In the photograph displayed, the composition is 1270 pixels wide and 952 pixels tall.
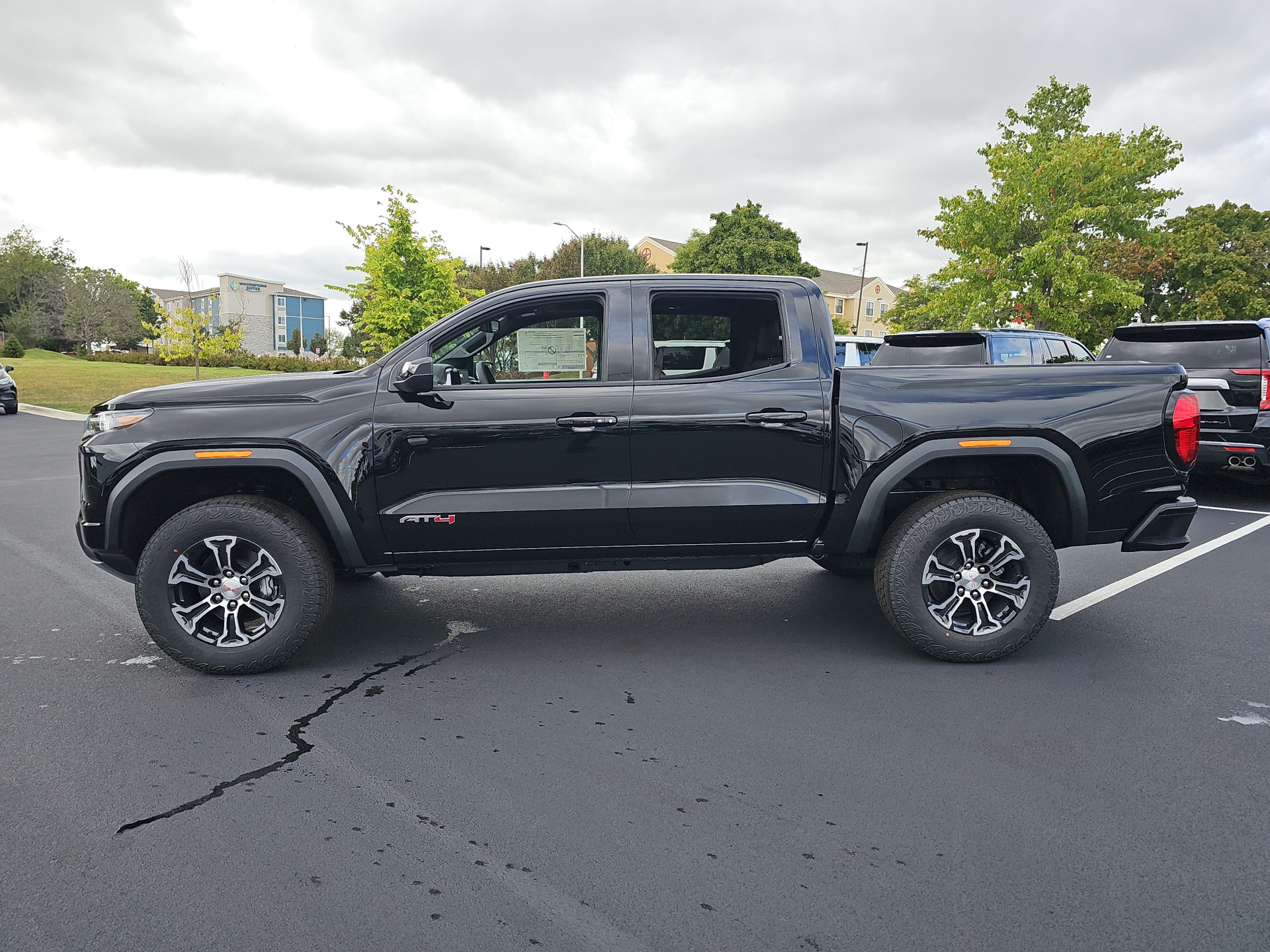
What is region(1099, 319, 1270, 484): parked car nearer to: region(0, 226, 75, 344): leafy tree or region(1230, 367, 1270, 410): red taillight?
region(1230, 367, 1270, 410): red taillight

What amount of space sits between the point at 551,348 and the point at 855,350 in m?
11.7

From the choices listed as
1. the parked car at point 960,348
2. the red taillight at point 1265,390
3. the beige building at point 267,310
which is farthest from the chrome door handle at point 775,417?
the beige building at point 267,310

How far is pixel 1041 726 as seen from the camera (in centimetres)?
359

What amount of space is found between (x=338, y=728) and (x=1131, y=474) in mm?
3872

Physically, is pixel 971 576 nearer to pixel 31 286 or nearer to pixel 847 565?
pixel 847 565

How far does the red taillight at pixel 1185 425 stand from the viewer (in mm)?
4270

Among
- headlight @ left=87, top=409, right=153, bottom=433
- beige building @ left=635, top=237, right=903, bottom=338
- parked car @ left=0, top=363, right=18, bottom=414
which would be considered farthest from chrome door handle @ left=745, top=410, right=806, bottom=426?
beige building @ left=635, top=237, right=903, bottom=338

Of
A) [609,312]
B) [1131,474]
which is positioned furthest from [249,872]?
[1131,474]

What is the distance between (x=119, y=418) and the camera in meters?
4.08

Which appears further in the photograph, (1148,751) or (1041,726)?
(1041,726)

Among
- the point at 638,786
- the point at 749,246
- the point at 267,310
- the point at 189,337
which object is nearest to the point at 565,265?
the point at 749,246

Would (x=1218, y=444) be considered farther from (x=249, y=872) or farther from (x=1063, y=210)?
(x=1063, y=210)

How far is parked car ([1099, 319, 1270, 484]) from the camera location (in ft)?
27.2

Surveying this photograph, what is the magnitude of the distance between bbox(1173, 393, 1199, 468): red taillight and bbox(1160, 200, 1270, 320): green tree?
42814 millimetres
